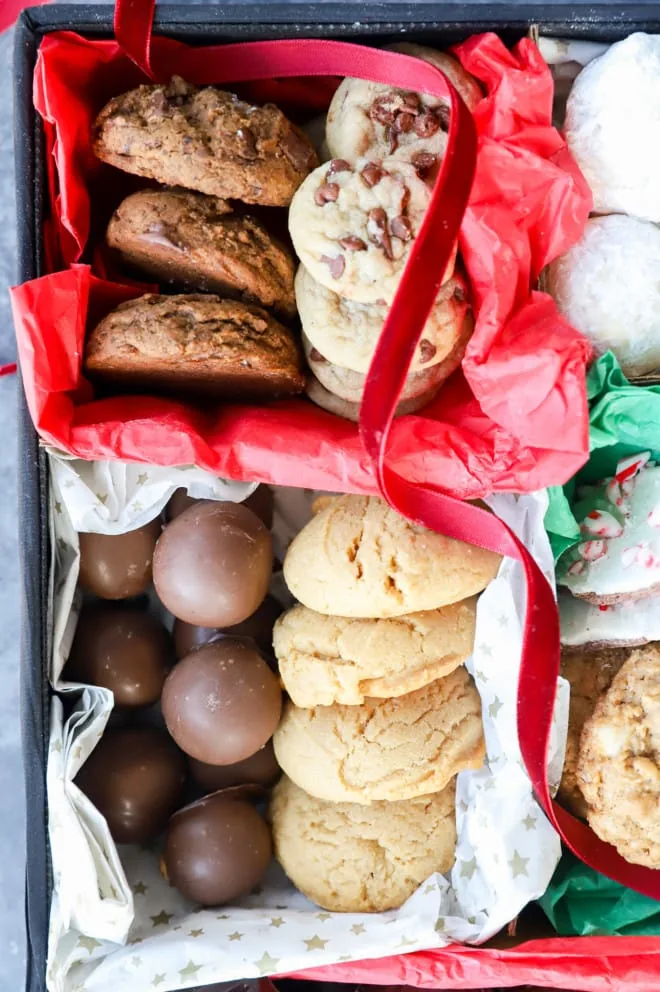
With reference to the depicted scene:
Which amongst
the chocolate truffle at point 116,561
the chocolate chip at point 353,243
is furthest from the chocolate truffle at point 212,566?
the chocolate chip at point 353,243

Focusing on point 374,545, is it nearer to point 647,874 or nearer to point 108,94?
point 647,874

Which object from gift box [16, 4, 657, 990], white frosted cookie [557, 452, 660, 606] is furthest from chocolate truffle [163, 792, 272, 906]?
white frosted cookie [557, 452, 660, 606]

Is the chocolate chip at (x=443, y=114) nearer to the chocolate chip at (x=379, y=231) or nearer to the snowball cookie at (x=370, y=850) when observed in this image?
the chocolate chip at (x=379, y=231)

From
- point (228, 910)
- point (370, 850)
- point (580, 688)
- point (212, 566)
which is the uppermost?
point (212, 566)

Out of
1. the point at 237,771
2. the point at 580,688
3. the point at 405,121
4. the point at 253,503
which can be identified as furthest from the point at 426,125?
the point at 237,771

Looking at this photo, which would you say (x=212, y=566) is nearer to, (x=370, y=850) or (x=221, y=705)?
(x=221, y=705)

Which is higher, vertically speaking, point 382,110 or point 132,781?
point 382,110

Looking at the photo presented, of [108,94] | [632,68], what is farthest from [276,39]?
[632,68]
